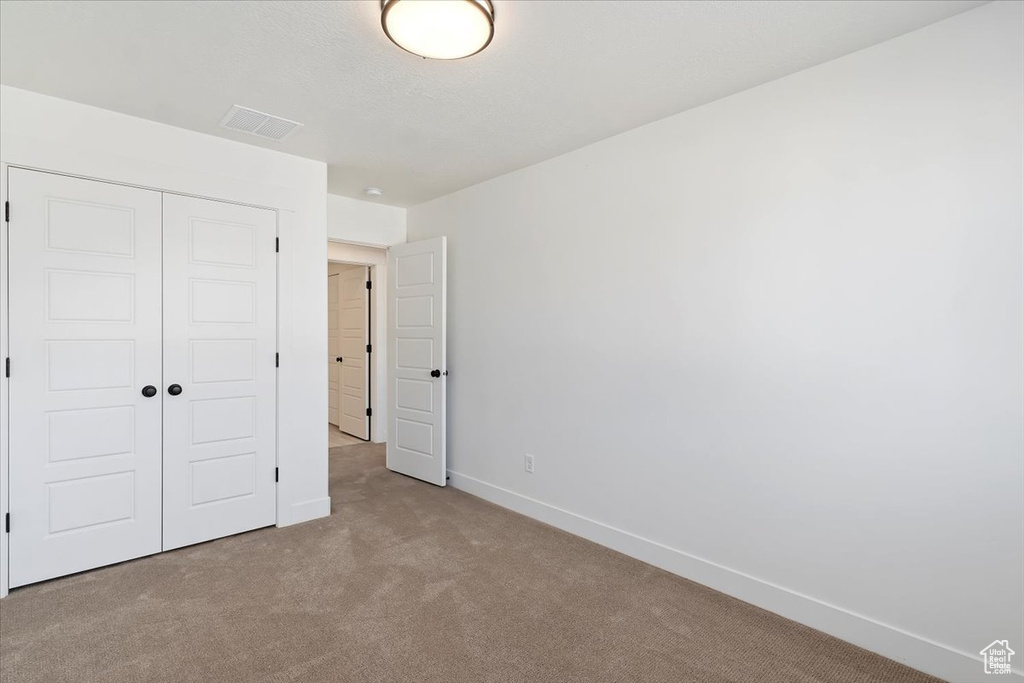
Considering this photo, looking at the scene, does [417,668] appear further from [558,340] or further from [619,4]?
[619,4]

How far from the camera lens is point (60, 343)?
270cm

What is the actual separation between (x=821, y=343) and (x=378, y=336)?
200 inches

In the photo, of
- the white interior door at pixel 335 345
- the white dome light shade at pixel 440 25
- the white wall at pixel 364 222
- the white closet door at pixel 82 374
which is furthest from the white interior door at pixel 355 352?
the white dome light shade at pixel 440 25

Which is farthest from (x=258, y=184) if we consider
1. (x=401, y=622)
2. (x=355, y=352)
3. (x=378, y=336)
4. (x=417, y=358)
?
(x=355, y=352)

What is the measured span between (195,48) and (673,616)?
349 centimetres

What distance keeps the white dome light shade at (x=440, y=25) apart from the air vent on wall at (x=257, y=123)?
1.34m

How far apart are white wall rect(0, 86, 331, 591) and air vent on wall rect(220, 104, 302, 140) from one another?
295mm

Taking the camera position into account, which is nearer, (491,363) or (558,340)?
(558,340)

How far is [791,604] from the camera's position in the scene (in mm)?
2381

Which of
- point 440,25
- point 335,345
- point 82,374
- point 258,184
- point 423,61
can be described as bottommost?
point 82,374

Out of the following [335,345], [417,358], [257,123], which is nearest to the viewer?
[257,123]

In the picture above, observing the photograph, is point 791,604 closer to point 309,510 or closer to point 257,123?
point 309,510

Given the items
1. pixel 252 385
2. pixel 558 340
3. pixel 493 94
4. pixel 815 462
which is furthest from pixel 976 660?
pixel 252 385

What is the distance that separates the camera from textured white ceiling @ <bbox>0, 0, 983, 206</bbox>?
1944mm
